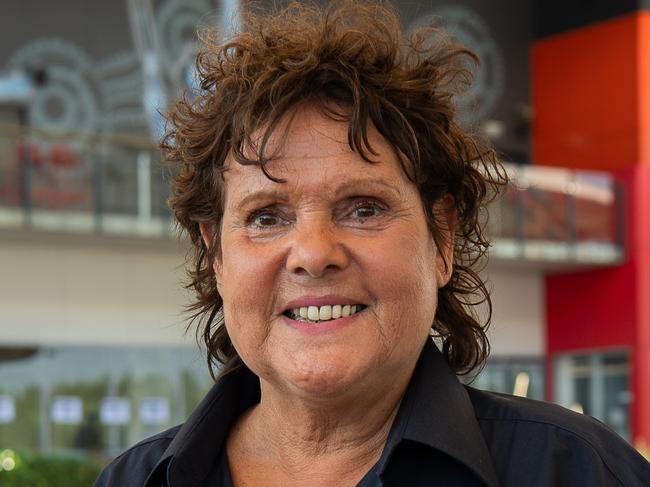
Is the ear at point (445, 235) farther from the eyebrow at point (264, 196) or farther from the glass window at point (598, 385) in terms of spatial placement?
the glass window at point (598, 385)

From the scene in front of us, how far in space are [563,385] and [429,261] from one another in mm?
22856

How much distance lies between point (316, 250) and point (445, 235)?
13.2 inches

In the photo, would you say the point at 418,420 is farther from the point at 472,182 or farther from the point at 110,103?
the point at 110,103

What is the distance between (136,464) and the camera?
2.23 m

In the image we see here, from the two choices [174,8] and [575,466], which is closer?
[575,466]

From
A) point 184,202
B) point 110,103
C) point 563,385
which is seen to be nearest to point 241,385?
point 184,202

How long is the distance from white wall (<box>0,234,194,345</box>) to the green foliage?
7492 mm

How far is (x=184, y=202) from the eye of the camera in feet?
7.48

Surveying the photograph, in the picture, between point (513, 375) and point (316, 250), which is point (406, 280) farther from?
point (513, 375)

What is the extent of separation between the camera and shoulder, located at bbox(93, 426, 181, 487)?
221 centimetres

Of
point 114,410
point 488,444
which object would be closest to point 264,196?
point 488,444

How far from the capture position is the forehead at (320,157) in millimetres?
1960

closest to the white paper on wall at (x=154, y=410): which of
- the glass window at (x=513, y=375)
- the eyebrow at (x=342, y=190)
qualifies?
the glass window at (x=513, y=375)

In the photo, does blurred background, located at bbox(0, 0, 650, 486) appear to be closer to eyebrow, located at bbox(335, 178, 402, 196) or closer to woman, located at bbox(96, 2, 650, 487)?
woman, located at bbox(96, 2, 650, 487)
